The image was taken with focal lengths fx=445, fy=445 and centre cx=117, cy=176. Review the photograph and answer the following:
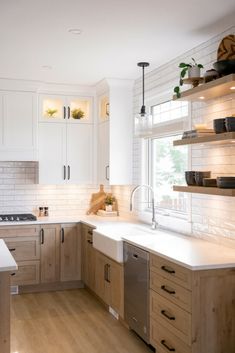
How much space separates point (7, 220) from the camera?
5.46 meters

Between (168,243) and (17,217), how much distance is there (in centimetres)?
247

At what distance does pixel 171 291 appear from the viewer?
10.7ft

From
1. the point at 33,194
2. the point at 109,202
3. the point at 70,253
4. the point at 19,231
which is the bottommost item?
the point at 70,253

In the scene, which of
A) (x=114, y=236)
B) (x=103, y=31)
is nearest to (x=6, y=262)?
(x=114, y=236)

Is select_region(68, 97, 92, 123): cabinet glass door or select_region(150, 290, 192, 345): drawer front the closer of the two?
select_region(150, 290, 192, 345): drawer front

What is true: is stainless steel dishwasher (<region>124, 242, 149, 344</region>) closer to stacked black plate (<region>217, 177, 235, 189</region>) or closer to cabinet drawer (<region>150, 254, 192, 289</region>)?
cabinet drawer (<region>150, 254, 192, 289</region>)

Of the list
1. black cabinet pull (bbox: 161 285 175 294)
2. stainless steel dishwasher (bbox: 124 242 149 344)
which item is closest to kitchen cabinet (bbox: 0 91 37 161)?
stainless steel dishwasher (bbox: 124 242 149 344)

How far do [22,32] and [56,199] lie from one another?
296cm

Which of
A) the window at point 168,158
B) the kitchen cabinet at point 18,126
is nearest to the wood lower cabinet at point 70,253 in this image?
the kitchen cabinet at point 18,126

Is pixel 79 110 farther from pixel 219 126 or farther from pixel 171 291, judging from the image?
pixel 171 291

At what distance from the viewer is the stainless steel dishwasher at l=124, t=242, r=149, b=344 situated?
3.71 meters

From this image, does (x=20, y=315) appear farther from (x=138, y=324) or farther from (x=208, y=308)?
(x=208, y=308)

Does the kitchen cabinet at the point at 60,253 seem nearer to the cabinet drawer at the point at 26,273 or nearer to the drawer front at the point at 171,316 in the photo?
the cabinet drawer at the point at 26,273

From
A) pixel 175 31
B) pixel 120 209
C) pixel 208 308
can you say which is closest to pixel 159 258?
pixel 208 308
